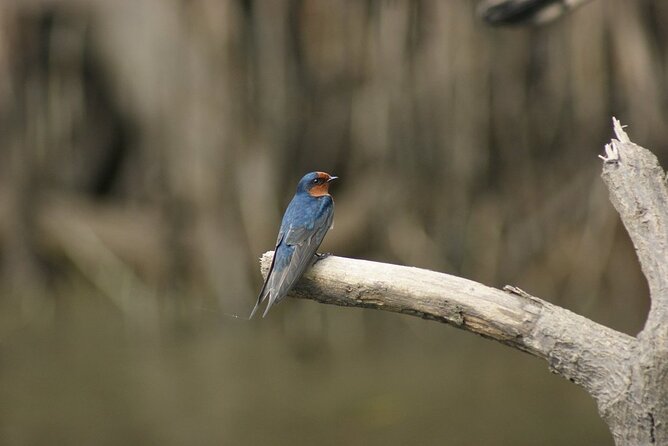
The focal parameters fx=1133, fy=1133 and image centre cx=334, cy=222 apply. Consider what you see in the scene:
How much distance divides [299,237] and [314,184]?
37cm

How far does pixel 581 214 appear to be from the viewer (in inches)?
221

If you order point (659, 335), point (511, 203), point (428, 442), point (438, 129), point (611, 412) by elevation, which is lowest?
point (428, 442)

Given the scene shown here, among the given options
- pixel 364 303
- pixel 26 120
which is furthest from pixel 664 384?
pixel 26 120

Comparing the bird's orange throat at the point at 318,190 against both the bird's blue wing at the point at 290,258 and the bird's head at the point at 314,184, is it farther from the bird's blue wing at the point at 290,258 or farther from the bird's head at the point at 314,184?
the bird's blue wing at the point at 290,258

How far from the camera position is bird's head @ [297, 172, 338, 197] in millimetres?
2855

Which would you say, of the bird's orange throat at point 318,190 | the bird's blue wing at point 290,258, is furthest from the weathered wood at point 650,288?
the bird's orange throat at point 318,190

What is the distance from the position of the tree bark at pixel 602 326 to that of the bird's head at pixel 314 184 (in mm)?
718

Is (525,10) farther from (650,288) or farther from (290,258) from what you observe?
(650,288)

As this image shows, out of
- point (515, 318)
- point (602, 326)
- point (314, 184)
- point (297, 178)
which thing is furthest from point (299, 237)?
point (297, 178)

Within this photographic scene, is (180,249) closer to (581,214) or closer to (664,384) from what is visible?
(581,214)

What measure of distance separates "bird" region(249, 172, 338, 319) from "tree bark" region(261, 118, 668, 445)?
Result: 20 centimetres

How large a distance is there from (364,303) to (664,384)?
57cm

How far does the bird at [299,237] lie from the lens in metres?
2.32

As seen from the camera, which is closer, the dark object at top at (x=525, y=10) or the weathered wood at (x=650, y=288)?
the weathered wood at (x=650, y=288)
